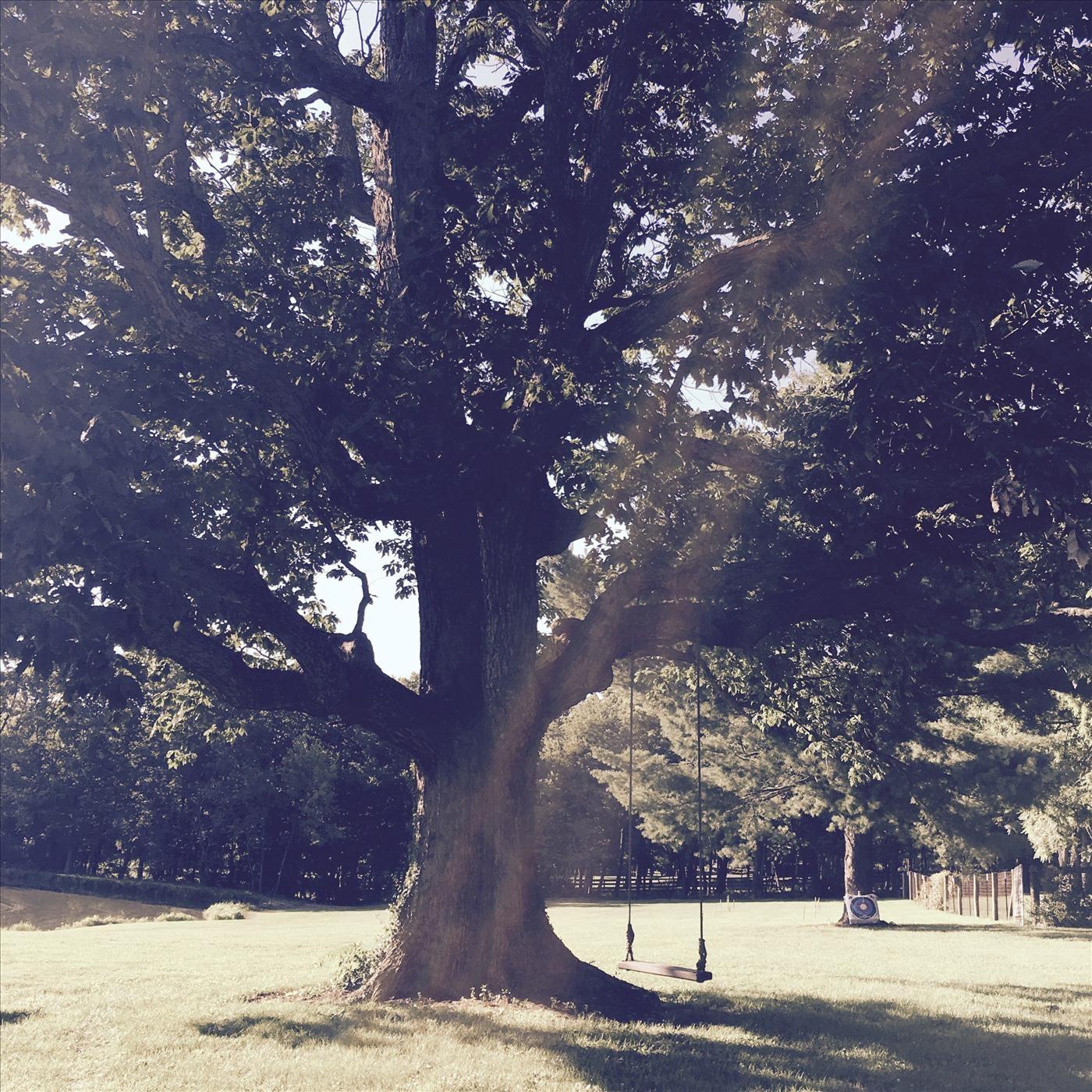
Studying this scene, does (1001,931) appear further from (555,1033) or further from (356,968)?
(555,1033)

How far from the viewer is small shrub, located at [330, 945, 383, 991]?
1346cm

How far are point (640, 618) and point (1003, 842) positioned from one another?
905 inches

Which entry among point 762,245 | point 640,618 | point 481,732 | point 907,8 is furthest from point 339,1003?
point 907,8

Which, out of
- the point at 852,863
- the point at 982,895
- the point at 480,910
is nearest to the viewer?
the point at 480,910

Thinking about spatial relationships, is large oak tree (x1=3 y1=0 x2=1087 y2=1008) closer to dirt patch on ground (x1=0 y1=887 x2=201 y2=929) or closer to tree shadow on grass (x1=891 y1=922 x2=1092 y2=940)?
tree shadow on grass (x1=891 y1=922 x2=1092 y2=940)

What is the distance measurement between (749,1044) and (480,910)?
3.73m

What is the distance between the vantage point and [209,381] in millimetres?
12805

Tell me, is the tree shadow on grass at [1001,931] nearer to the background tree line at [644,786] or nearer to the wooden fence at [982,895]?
the background tree line at [644,786]

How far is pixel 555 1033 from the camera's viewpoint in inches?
437

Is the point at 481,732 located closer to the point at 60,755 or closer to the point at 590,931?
the point at 590,931

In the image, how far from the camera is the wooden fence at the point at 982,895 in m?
39.9

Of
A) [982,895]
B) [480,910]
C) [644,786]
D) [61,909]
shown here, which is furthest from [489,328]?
[61,909]

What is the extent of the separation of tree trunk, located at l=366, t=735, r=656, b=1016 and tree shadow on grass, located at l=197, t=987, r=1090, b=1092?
23.2 inches

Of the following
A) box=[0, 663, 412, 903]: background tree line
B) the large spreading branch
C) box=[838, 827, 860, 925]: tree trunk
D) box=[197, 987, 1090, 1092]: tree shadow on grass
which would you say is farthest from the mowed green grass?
box=[0, 663, 412, 903]: background tree line
